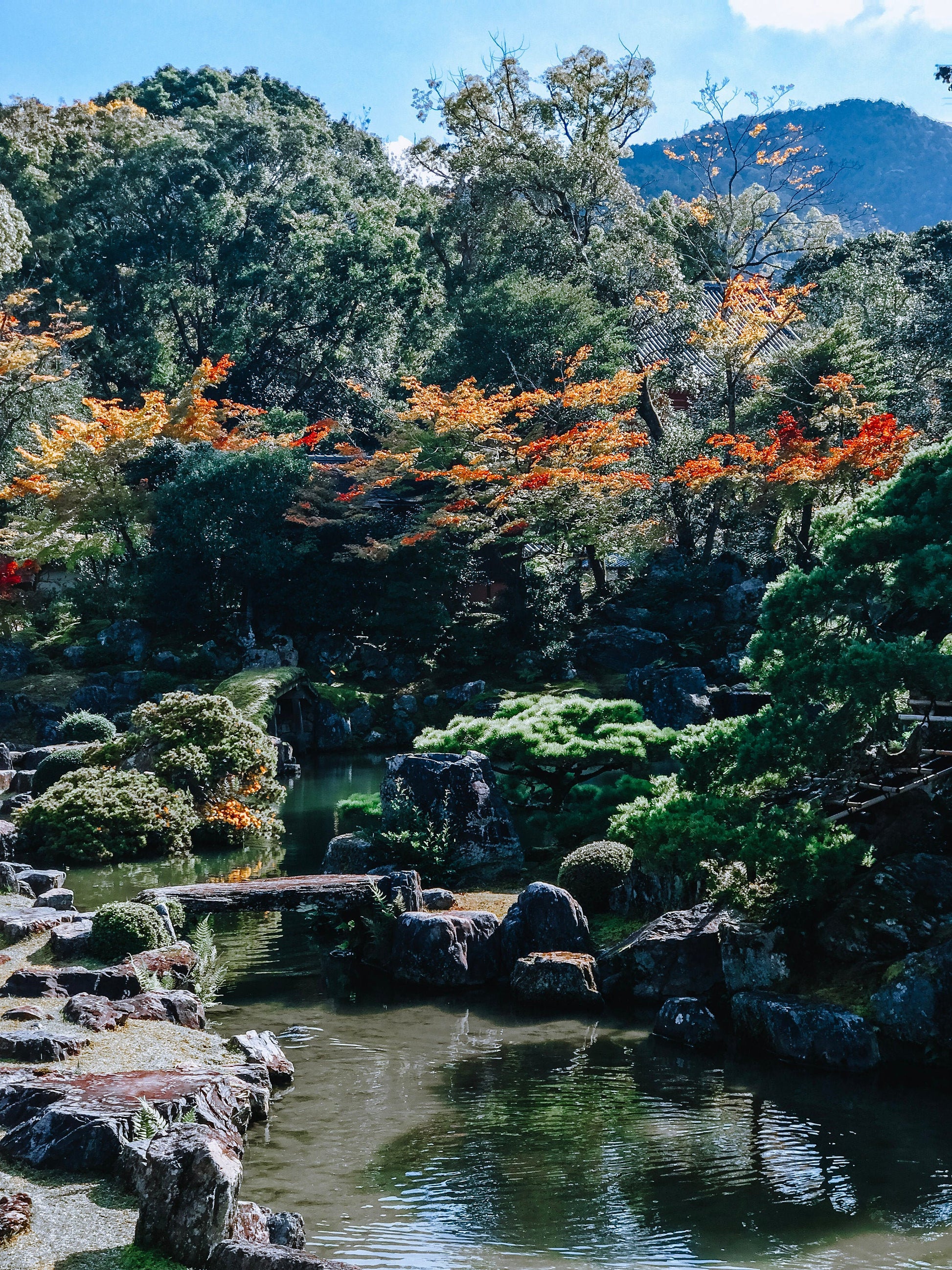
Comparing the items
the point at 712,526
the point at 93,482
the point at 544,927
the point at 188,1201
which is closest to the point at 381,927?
the point at 544,927

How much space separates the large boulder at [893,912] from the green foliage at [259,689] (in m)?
14.5

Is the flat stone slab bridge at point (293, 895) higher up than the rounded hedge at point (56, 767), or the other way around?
the rounded hedge at point (56, 767)

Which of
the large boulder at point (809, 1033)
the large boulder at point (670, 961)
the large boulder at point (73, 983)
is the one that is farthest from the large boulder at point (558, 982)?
the large boulder at point (73, 983)

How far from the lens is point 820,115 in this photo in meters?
104

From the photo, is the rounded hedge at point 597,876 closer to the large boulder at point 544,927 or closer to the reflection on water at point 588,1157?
the large boulder at point 544,927

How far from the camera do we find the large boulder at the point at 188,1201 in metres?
5.31

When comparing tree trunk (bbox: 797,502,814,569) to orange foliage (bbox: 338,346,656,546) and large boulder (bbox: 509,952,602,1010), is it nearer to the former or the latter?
orange foliage (bbox: 338,346,656,546)

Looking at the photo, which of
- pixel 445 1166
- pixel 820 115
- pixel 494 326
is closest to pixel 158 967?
pixel 445 1166

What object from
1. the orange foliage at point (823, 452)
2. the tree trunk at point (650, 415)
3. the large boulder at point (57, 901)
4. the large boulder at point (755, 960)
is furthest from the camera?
the tree trunk at point (650, 415)

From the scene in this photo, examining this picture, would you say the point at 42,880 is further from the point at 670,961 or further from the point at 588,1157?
Answer: the point at 588,1157

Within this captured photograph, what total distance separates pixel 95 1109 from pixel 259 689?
17.4 meters

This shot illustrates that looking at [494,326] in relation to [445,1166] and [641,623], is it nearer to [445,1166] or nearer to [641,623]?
[641,623]

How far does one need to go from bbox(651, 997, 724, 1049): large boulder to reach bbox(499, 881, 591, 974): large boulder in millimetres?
1527

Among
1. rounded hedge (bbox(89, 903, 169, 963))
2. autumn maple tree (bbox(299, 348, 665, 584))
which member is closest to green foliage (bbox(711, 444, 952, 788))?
rounded hedge (bbox(89, 903, 169, 963))
